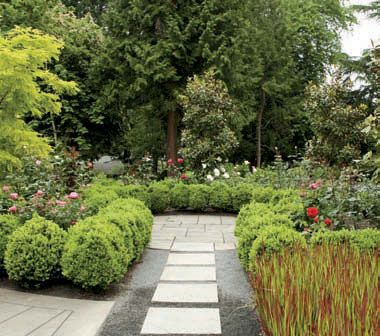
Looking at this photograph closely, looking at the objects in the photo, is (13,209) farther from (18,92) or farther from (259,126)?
(259,126)

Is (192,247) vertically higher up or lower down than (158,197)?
lower down

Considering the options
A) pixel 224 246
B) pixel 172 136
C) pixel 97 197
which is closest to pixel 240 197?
pixel 224 246

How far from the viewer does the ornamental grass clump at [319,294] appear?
6.75 ft

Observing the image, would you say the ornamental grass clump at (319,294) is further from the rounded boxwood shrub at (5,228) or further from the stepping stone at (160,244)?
the stepping stone at (160,244)

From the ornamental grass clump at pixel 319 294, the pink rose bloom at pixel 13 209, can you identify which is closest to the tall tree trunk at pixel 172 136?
the pink rose bloom at pixel 13 209

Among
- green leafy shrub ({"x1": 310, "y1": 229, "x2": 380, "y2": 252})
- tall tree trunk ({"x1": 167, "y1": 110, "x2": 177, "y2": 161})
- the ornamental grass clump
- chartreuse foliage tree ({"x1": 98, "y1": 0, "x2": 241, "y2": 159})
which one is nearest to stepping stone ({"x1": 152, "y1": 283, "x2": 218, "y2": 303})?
green leafy shrub ({"x1": 310, "y1": 229, "x2": 380, "y2": 252})

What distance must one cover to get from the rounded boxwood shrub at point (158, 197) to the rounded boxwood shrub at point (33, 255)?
14.2 feet

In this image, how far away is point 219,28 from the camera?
1284 cm

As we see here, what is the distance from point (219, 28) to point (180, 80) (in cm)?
179

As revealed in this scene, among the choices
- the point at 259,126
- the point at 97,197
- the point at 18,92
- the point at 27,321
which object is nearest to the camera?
the point at 27,321

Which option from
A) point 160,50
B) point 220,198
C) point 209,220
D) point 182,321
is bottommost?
point 182,321

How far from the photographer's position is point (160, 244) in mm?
6195

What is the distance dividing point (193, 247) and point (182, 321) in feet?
8.18

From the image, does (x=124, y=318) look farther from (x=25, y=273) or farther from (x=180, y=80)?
(x=180, y=80)
